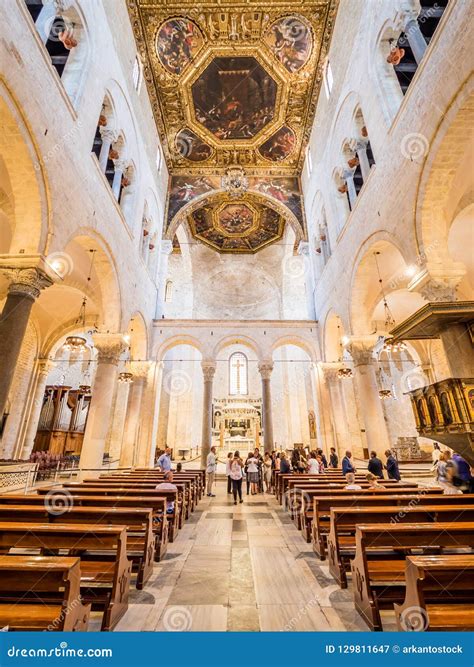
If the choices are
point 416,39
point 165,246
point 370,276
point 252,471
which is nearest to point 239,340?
point 165,246

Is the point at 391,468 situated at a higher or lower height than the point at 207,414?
lower

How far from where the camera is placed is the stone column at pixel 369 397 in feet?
32.4

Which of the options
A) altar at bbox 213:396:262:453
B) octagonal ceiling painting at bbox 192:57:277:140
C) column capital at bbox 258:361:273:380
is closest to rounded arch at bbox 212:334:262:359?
column capital at bbox 258:361:273:380

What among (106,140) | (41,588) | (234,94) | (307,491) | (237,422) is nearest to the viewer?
(41,588)

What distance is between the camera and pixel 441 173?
20.4ft

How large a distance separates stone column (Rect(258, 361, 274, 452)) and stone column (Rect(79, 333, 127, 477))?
7.18 m

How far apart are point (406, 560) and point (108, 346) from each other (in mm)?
10059

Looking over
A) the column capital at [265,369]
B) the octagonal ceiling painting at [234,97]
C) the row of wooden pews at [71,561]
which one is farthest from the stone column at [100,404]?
the octagonal ceiling painting at [234,97]

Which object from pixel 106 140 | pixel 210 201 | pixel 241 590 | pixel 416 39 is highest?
pixel 210 201

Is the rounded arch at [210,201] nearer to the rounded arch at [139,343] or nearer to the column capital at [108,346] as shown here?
the rounded arch at [139,343]

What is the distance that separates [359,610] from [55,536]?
2685 millimetres

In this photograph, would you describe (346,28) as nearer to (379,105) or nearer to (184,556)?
(379,105)

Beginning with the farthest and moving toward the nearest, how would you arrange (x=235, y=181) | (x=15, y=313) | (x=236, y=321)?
(x=235, y=181) < (x=236, y=321) < (x=15, y=313)

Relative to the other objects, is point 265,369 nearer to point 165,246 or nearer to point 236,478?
point 236,478
